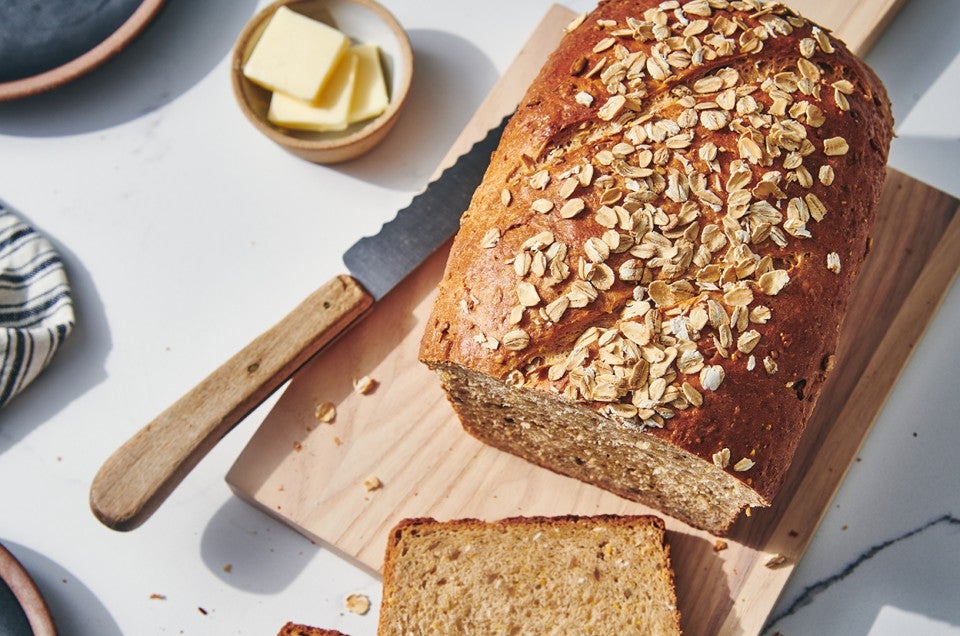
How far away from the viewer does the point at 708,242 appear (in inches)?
69.3

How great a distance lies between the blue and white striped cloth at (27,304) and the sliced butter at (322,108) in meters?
0.79

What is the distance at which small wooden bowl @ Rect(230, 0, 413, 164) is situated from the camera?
242cm

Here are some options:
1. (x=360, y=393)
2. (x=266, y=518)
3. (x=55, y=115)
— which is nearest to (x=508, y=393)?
(x=360, y=393)

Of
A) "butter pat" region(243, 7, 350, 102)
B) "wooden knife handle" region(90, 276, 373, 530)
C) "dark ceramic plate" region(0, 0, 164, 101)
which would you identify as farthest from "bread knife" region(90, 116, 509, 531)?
"dark ceramic plate" region(0, 0, 164, 101)

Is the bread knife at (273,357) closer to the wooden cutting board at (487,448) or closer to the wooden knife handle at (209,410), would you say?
the wooden knife handle at (209,410)

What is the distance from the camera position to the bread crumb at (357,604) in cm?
230

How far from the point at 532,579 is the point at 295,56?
156 centimetres

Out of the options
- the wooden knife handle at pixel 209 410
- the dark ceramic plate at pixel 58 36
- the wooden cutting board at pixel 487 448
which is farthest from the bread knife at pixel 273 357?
the dark ceramic plate at pixel 58 36

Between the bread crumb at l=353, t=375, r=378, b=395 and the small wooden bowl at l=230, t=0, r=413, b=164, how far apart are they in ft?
2.18

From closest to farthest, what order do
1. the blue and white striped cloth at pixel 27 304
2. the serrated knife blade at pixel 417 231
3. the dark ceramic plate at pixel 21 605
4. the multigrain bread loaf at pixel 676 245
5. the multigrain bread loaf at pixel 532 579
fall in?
the multigrain bread loaf at pixel 676 245 < the multigrain bread loaf at pixel 532 579 < the dark ceramic plate at pixel 21 605 < the serrated knife blade at pixel 417 231 < the blue and white striped cloth at pixel 27 304

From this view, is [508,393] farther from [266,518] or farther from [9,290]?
[9,290]

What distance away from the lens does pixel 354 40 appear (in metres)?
2.61

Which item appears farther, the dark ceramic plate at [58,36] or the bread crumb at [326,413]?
the dark ceramic plate at [58,36]

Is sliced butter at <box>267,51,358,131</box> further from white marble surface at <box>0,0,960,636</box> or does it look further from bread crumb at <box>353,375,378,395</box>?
bread crumb at <box>353,375,378,395</box>
